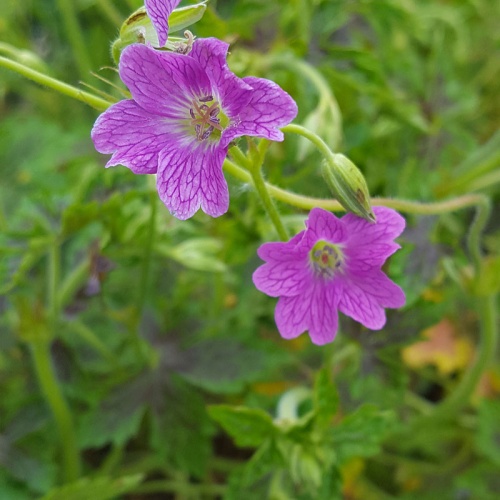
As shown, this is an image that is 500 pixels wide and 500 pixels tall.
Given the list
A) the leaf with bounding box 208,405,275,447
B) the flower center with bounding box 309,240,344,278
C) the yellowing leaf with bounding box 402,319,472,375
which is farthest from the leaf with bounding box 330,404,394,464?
the yellowing leaf with bounding box 402,319,472,375

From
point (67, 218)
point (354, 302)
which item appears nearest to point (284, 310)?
point (354, 302)

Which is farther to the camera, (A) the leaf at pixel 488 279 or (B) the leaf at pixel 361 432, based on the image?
(A) the leaf at pixel 488 279

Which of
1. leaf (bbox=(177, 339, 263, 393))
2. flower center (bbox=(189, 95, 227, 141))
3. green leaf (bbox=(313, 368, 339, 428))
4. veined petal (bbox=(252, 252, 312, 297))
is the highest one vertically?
flower center (bbox=(189, 95, 227, 141))

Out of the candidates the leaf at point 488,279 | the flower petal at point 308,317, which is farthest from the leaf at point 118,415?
the leaf at point 488,279

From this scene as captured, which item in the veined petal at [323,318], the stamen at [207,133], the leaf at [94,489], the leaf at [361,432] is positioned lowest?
the leaf at [94,489]

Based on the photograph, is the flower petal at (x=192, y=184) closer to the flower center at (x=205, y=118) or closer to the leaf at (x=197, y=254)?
the flower center at (x=205, y=118)

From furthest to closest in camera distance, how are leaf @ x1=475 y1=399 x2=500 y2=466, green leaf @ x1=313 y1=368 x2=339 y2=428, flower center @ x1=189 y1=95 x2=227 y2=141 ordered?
leaf @ x1=475 y1=399 x2=500 y2=466 → green leaf @ x1=313 y1=368 x2=339 y2=428 → flower center @ x1=189 y1=95 x2=227 y2=141

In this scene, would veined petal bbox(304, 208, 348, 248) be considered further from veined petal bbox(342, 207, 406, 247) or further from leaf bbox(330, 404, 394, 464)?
leaf bbox(330, 404, 394, 464)
